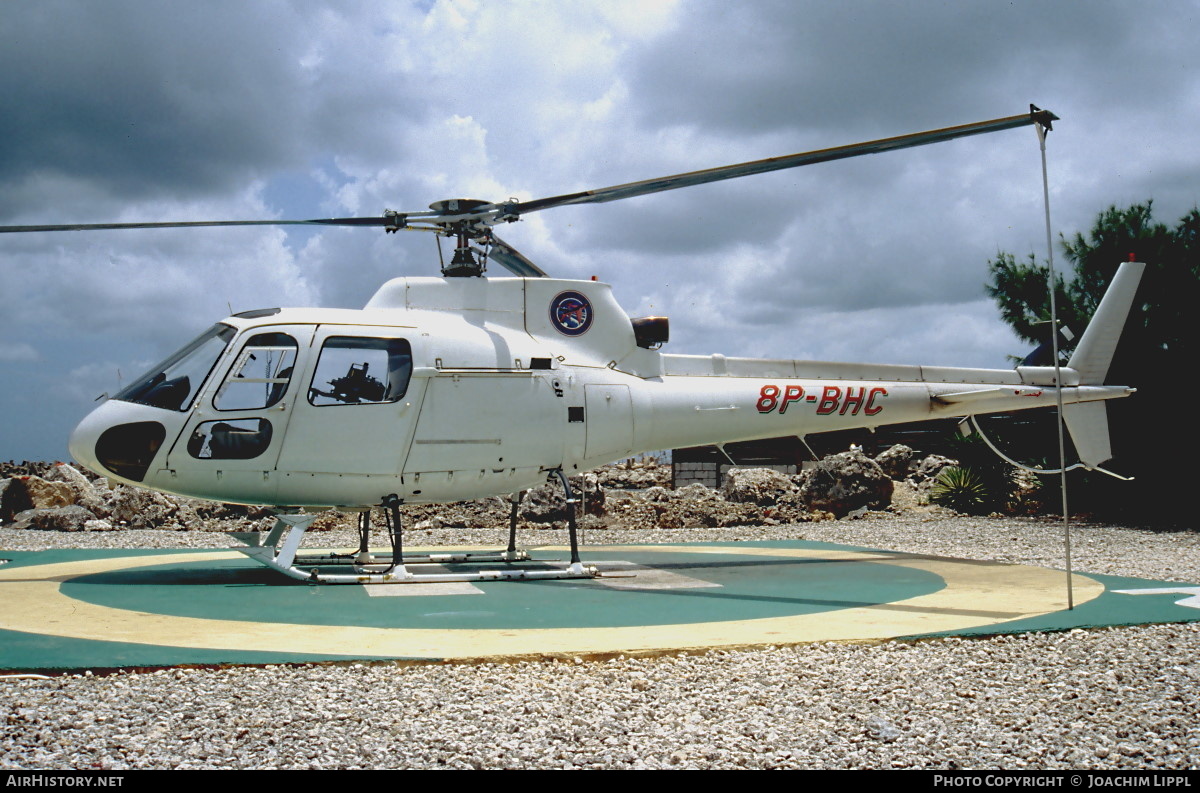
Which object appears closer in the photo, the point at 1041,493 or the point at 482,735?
the point at 482,735

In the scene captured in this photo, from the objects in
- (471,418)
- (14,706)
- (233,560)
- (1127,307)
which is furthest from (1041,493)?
(14,706)

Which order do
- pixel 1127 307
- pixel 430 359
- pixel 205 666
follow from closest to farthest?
pixel 205 666 < pixel 430 359 < pixel 1127 307

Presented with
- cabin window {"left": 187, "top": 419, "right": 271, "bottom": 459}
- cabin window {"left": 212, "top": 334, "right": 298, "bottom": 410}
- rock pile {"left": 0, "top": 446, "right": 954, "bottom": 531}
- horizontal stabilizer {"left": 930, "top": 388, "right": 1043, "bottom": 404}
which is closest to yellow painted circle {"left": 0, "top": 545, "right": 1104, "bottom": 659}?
cabin window {"left": 187, "top": 419, "right": 271, "bottom": 459}

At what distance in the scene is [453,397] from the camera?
28.9 feet

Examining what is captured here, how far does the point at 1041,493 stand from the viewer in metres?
18.4

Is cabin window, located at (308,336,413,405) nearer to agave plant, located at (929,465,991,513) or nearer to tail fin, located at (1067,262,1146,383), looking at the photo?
tail fin, located at (1067,262,1146,383)

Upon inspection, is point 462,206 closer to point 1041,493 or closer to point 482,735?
point 482,735

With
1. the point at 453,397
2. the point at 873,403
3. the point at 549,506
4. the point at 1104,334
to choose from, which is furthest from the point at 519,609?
the point at 549,506

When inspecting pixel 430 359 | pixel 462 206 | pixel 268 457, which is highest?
pixel 462 206

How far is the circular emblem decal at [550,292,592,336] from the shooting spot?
31.5ft

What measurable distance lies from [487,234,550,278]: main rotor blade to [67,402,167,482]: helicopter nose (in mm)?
3531

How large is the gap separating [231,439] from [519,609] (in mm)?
3139
